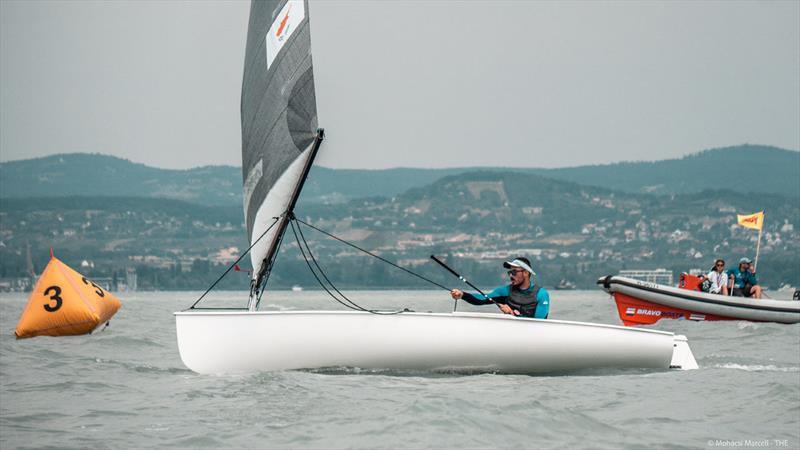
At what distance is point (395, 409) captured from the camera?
8.98m

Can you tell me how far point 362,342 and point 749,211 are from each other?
177622 mm

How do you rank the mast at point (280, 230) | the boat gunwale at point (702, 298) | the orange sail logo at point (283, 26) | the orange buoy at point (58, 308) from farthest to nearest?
the boat gunwale at point (702, 298)
the orange buoy at point (58, 308)
the orange sail logo at point (283, 26)
the mast at point (280, 230)

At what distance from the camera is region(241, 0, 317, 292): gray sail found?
1174cm

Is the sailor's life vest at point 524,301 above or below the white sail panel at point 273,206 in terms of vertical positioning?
below

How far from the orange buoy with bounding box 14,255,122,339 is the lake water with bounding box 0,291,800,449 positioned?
5569 mm

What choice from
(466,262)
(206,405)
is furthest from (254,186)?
(466,262)

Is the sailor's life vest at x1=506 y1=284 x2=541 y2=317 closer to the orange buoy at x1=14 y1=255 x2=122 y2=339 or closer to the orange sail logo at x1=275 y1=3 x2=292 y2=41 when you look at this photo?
the orange sail logo at x1=275 y1=3 x2=292 y2=41

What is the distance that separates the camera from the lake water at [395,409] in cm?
795

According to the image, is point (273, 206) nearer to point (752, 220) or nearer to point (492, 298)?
point (492, 298)

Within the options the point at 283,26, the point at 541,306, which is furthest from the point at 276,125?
the point at 541,306

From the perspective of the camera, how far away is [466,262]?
16825 centimetres

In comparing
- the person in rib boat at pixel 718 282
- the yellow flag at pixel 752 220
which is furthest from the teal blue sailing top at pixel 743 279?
the yellow flag at pixel 752 220

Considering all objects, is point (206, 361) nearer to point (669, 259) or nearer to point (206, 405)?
point (206, 405)

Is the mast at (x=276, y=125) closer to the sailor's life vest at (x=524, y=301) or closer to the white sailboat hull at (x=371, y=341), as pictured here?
the white sailboat hull at (x=371, y=341)
